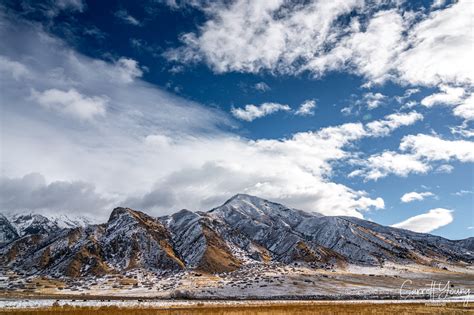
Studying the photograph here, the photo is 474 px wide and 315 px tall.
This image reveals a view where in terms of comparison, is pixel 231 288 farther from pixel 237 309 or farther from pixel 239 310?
pixel 239 310

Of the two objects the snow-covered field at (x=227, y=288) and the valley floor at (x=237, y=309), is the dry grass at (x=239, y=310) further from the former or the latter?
the snow-covered field at (x=227, y=288)

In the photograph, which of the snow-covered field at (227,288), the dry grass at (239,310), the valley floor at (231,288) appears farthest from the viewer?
the snow-covered field at (227,288)

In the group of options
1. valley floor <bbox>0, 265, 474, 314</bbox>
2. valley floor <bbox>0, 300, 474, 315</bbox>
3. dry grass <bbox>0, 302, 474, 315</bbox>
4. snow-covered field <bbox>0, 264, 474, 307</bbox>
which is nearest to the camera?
dry grass <bbox>0, 302, 474, 315</bbox>

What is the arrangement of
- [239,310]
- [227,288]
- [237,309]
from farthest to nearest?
[227,288]
[237,309]
[239,310]

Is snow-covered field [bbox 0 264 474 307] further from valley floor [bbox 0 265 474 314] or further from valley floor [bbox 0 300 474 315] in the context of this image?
valley floor [bbox 0 300 474 315]

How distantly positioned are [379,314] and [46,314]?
4296cm

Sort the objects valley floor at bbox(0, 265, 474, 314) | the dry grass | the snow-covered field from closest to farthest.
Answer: the dry grass
valley floor at bbox(0, 265, 474, 314)
the snow-covered field

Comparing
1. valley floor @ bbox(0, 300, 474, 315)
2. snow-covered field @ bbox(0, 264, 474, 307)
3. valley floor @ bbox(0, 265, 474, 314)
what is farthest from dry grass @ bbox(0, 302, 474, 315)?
snow-covered field @ bbox(0, 264, 474, 307)

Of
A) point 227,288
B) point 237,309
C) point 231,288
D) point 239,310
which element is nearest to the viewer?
point 239,310

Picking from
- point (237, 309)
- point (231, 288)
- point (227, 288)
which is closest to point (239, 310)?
point (237, 309)

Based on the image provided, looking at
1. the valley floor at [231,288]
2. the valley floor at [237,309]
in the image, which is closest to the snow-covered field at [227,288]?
the valley floor at [231,288]

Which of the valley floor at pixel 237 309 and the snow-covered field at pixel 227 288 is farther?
the snow-covered field at pixel 227 288

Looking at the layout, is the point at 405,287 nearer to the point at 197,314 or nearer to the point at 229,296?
the point at 229,296

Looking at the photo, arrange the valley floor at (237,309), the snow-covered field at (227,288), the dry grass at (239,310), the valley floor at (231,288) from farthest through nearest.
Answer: the snow-covered field at (227,288), the valley floor at (231,288), the valley floor at (237,309), the dry grass at (239,310)
